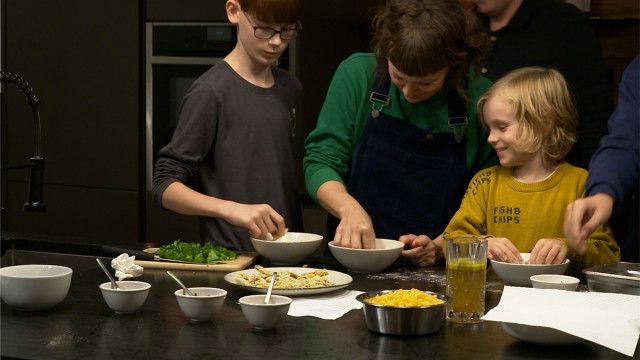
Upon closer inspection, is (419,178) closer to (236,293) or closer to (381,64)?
(381,64)

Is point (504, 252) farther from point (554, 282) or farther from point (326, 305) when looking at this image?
point (326, 305)

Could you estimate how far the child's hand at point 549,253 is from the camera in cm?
195

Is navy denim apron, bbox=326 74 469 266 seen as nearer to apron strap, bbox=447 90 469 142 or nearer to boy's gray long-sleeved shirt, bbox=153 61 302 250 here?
apron strap, bbox=447 90 469 142

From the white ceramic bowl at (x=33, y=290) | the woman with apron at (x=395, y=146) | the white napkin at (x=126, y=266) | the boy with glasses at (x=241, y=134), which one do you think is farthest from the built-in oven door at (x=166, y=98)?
the white ceramic bowl at (x=33, y=290)

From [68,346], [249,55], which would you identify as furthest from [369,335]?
[249,55]

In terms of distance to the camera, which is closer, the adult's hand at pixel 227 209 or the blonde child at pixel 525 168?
the adult's hand at pixel 227 209

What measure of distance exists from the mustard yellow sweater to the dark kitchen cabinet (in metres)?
2.20

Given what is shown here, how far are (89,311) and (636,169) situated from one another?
4.33ft

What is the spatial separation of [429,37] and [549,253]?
23.3 inches

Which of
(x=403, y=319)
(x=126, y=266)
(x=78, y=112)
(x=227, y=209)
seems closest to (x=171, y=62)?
(x=78, y=112)

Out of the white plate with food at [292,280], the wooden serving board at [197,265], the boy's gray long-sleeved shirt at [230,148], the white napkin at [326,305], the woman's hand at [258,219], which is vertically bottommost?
the white napkin at [326,305]

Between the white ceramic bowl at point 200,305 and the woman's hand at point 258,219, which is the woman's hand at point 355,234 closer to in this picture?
the woman's hand at point 258,219

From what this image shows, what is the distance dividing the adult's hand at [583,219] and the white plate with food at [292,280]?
51cm

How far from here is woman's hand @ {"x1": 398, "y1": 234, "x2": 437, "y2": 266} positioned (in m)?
2.16
